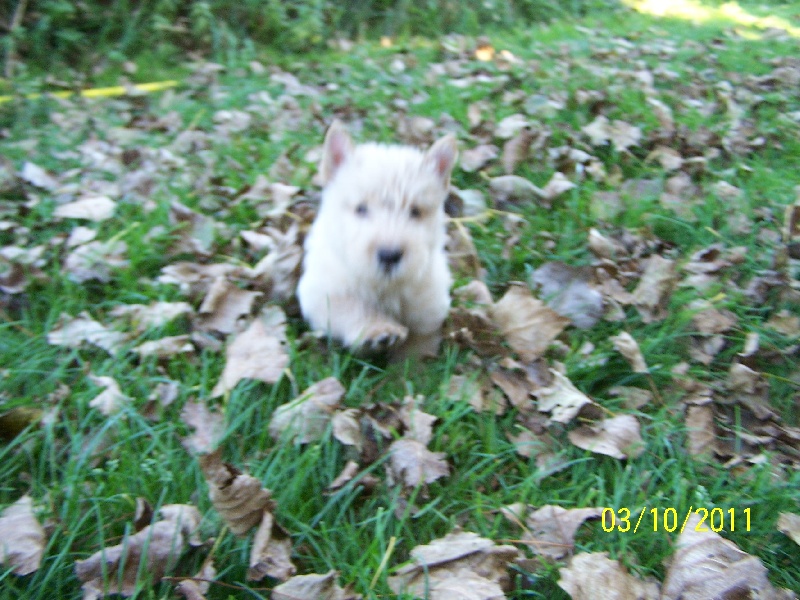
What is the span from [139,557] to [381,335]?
4.14 feet

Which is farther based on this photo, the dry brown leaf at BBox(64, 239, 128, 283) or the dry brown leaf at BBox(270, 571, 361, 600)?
the dry brown leaf at BBox(64, 239, 128, 283)

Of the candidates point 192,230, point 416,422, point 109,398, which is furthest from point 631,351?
point 192,230

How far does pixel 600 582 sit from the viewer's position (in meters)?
1.88

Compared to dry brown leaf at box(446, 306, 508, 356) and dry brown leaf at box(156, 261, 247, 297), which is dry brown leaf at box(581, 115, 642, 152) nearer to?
dry brown leaf at box(446, 306, 508, 356)

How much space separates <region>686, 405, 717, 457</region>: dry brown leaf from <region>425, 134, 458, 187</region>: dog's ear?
1.46m

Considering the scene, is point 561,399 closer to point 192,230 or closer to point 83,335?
point 83,335

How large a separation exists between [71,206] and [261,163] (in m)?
1.33

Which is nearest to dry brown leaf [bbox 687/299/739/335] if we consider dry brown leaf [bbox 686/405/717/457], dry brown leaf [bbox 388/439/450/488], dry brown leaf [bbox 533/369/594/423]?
dry brown leaf [bbox 686/405/717/457]

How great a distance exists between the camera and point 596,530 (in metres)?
2.13

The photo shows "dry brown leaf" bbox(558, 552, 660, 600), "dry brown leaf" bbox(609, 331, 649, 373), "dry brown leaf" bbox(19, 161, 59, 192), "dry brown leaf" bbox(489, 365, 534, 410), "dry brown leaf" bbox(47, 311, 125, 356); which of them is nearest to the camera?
"dry brown leaf" bbox(558, 552, 660, 600)

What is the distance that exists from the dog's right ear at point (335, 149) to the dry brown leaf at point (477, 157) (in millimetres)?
1468

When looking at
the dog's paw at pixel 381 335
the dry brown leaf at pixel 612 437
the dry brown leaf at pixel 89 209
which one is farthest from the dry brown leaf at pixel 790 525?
the dry brown leaf at pixel 89 209

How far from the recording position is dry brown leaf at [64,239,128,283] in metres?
3.37

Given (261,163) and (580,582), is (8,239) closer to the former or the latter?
(261,163)
